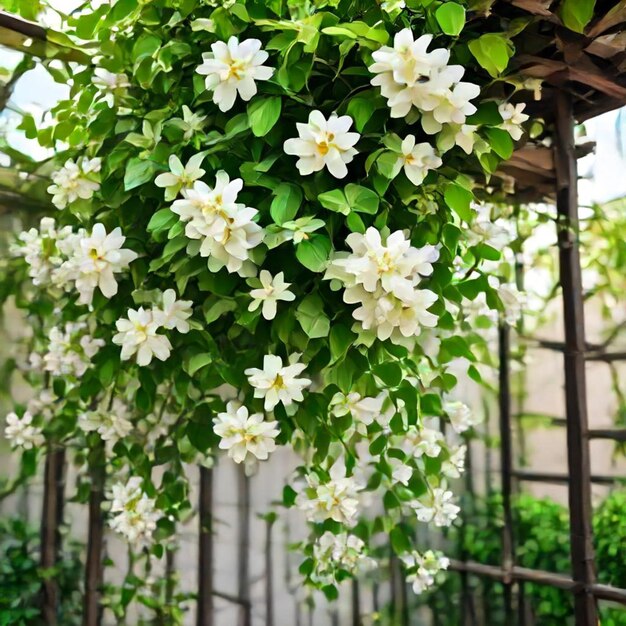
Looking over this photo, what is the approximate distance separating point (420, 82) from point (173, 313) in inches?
17.4

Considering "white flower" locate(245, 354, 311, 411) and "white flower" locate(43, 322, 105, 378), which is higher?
"white flower" locate(43, 322, 105, 378)

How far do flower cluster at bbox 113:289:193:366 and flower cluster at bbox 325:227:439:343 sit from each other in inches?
9.7

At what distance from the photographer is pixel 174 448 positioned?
1.25 meters

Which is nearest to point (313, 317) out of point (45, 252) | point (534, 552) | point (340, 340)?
point (340, 340)

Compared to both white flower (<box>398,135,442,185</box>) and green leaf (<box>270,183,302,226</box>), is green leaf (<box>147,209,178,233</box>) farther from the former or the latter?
white flower (<box>398,135,442,185</box>)

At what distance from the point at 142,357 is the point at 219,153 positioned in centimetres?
30

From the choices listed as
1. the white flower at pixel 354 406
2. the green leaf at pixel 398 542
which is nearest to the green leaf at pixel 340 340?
the white flower at pixel 354 406

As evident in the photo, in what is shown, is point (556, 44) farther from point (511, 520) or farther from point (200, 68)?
point (511, 520)

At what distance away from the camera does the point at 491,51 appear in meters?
0.88

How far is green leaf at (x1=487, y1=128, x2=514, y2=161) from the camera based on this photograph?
0.92 meters

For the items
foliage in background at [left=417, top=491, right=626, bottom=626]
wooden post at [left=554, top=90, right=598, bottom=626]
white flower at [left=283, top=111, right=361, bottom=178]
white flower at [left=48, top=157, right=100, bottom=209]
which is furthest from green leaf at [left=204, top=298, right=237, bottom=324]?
foliage in background at [left=417, top=491, right=626, bottom=626]

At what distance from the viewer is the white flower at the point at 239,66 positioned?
90 centimetres

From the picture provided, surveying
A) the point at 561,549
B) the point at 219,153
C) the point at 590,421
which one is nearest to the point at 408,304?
the point at 219,153

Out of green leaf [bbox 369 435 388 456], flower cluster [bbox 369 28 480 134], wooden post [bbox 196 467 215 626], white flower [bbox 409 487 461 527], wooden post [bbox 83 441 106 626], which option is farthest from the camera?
wooden post [bbox 196 467 215 626]
